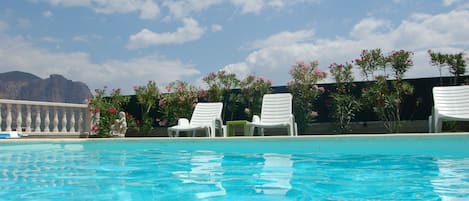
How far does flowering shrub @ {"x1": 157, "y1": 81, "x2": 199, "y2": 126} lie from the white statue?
1.04 meters

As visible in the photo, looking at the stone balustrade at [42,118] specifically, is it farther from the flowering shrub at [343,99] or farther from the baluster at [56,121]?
the flowering shrub at [343,99]

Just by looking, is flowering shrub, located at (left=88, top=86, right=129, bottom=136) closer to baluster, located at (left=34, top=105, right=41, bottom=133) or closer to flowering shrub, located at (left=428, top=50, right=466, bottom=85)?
baluster, located at (left=34, top=105, right=41, bottom=133)

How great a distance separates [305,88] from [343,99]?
0.96 metres

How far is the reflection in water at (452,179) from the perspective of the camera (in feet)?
9.82

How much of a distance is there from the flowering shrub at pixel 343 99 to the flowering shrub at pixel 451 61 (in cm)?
178

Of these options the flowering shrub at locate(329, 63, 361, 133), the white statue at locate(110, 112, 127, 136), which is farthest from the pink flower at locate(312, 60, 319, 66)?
the white statue at locate(110, 112, 127, 136)

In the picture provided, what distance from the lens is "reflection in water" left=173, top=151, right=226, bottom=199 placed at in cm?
313

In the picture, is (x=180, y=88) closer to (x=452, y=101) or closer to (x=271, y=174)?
(x=452, y=101)

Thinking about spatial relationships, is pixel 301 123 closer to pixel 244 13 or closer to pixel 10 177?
pixel 244 13

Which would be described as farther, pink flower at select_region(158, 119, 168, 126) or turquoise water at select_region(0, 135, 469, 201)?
pink flower at select_region(158, 119, 168, 126)

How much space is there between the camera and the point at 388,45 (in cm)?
1027

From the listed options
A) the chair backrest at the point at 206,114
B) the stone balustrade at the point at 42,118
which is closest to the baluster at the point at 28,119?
the stone balustrade at the point at 42,118

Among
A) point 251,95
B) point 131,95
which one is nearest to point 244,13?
point 251,95

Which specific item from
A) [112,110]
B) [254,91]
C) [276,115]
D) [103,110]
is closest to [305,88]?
[254,91]
